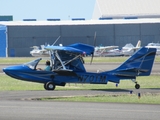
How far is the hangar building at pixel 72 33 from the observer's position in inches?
3637

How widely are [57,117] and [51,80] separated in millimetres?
13394

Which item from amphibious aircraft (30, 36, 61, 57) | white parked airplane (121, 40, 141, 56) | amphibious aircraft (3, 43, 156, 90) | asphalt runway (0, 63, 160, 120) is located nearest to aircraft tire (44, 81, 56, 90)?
amphibious aircraft (3, 43, 156, 90)

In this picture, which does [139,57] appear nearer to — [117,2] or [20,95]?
[20,95]

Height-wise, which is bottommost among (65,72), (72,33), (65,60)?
(65,72)

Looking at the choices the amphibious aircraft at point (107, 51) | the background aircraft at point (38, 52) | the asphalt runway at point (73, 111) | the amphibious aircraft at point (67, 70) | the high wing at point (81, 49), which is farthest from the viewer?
the amphibious aircraft at point (107, 51)

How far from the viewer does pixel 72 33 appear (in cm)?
9344

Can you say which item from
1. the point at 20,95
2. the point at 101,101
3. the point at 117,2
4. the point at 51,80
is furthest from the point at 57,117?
the point at 117,2

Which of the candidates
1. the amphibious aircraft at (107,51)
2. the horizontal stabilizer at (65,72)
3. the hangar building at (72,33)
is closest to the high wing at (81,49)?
the horizontal stabilizer at (65,72)

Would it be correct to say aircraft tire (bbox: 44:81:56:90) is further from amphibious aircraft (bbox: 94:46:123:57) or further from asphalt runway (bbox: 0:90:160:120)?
amphibious aircraft (bbox: 94:46:123:57)

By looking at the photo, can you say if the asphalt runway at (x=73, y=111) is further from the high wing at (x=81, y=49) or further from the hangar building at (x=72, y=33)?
the hangar building at (x=72, y=33)

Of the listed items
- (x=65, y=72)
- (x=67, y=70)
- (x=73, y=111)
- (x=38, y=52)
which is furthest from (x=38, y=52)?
(x=73, y=111)

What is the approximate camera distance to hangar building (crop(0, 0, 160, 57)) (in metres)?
92.4

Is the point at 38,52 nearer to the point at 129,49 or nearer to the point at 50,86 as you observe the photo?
the point at 129,49

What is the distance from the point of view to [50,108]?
19.4 meters
